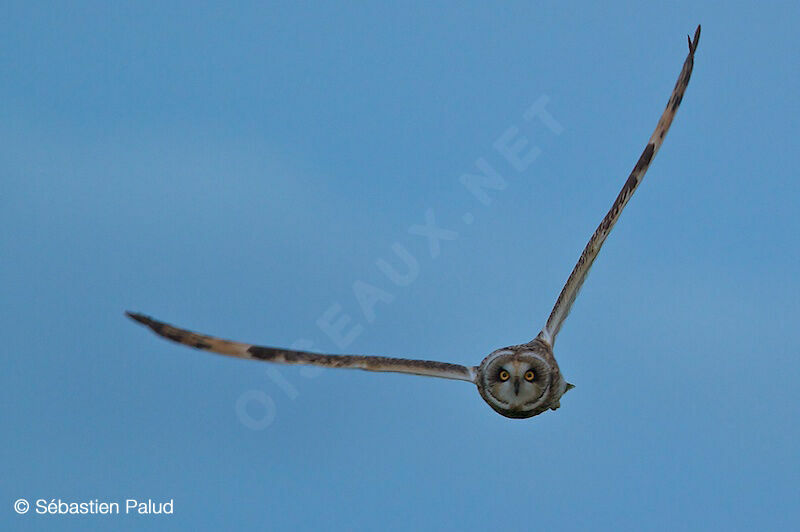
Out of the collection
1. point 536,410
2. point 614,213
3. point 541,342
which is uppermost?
point 614,213

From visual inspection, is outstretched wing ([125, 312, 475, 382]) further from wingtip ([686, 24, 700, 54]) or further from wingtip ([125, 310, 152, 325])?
wingtip ([686, 24, 700, 54])

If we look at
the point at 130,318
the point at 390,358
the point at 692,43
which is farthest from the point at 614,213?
the point at 130,318

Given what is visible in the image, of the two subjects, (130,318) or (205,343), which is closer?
(130,318)

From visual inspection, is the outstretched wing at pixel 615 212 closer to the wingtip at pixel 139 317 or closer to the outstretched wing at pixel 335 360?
the outstretched wing at pixel 335 360

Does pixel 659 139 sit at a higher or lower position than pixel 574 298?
higher

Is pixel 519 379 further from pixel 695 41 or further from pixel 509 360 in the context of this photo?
pixel 695 41

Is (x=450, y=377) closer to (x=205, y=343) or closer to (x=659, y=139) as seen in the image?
(x=205, y=343)

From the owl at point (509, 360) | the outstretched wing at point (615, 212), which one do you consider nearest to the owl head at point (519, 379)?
the owl at point (509, 360)

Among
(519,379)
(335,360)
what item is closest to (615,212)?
(519,379)
